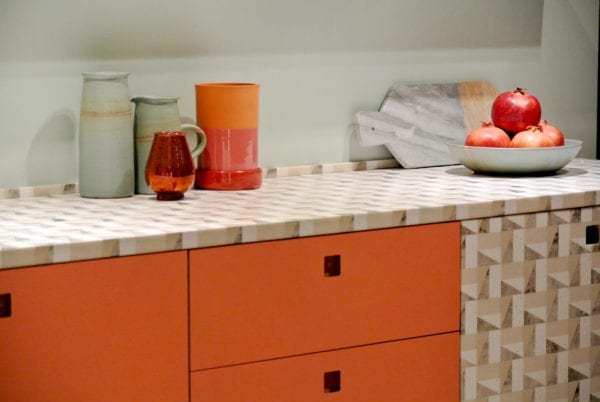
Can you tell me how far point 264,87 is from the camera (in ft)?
9.83

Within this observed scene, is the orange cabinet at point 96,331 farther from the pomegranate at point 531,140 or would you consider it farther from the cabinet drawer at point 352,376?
the pomegranate at point 531,140

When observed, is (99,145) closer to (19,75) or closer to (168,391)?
(19,75)

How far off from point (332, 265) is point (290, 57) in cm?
77

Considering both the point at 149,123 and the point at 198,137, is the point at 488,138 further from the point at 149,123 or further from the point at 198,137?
the point at 149,123

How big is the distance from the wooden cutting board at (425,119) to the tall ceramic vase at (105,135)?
0.69 meters

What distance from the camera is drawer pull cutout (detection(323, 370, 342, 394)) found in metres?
2.47

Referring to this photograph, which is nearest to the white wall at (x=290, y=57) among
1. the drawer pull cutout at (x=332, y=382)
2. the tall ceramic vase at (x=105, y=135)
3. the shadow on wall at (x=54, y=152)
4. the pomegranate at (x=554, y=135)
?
the shadow on wall at (x=54, y=152)

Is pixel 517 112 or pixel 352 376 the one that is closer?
pixel 352 376

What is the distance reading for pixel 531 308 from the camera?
272 cm

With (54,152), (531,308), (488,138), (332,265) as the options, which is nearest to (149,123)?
(54,152)

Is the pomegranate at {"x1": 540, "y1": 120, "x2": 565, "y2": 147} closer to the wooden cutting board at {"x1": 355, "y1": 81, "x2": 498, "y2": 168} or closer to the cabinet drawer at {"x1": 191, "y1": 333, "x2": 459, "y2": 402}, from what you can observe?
the wooden cutting board at {"x1": 355, "y1": 81, "x2": 498, "y2": 168}

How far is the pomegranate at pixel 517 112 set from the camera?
119 inches

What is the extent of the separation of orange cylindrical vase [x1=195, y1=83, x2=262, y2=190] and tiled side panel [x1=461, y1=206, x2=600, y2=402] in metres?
0.57

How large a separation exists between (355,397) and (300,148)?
0.80 meters
